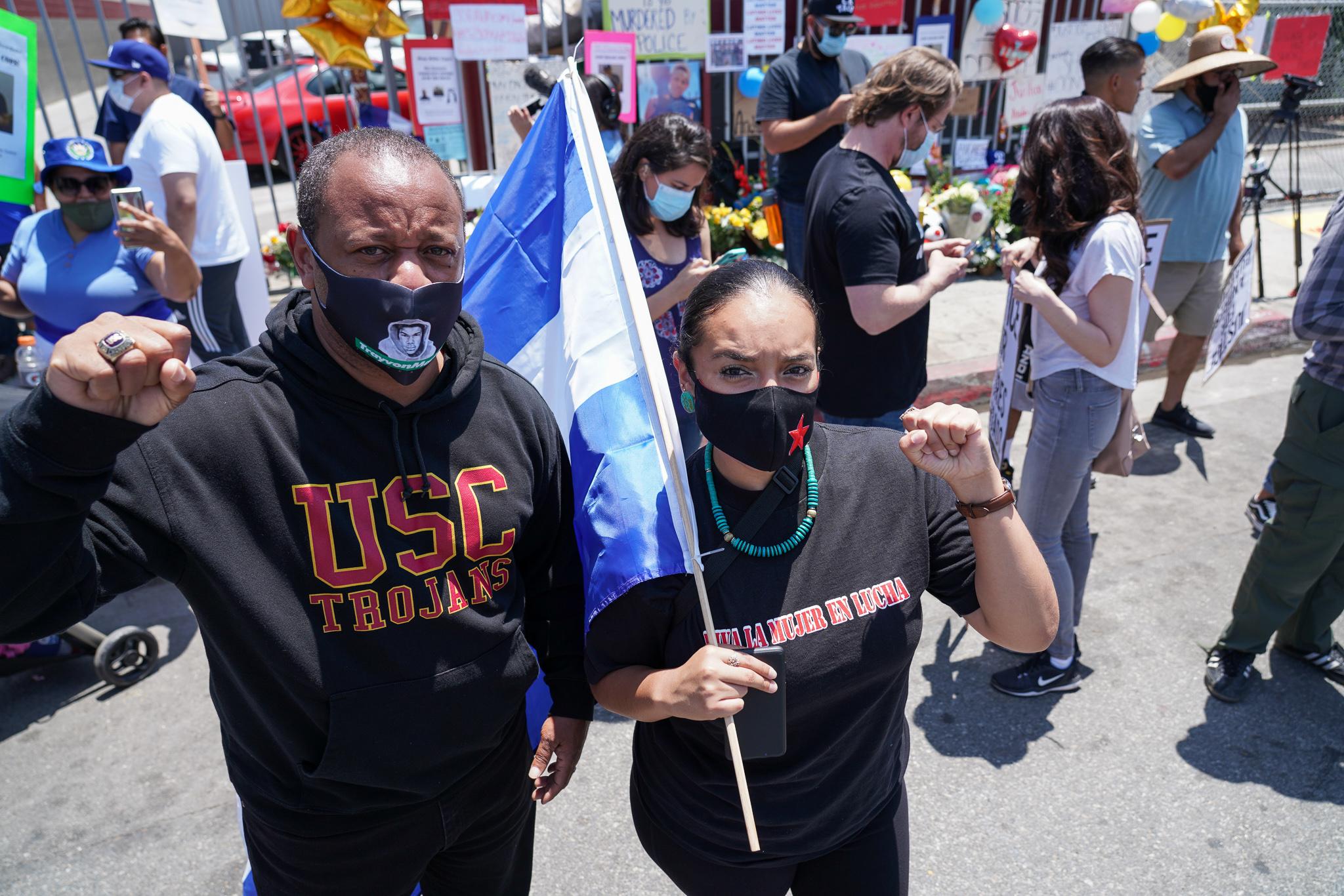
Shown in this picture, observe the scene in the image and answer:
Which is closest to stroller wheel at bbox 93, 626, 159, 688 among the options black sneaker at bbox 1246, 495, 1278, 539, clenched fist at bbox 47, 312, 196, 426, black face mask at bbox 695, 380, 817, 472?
clenched fist at bbox 47, 312, 196, 426

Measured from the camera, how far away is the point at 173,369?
127cm

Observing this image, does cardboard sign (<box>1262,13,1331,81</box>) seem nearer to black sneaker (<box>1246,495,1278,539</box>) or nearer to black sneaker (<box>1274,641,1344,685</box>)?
black sneaker (<box>1246,495,1278,539</box>)

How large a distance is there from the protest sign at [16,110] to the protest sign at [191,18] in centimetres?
123

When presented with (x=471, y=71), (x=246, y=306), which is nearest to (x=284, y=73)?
(x=471, y=71)

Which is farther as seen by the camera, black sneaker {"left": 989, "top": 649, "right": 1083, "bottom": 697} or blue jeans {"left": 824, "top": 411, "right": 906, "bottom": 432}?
blue jeans {"left": 824, "top": 411, "right": 906, "bottom": 432}

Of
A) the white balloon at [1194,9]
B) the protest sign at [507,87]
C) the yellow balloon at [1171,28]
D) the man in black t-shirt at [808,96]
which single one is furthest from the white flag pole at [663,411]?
the yellow balloon at [1171,28]

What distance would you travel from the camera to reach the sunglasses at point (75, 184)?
379 cm

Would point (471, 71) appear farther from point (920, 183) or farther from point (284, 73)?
point (284, 73)

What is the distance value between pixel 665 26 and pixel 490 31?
1.54m

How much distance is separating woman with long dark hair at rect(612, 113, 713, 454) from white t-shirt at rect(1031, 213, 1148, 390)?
1.26 m

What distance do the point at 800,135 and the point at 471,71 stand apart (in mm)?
2929

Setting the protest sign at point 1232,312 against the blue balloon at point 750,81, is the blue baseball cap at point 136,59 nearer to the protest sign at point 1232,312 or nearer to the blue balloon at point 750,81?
the blue balloon at point 750,81

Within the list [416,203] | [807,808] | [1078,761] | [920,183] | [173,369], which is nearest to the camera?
[173,369]

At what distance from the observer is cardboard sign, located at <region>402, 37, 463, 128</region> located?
6.05m
